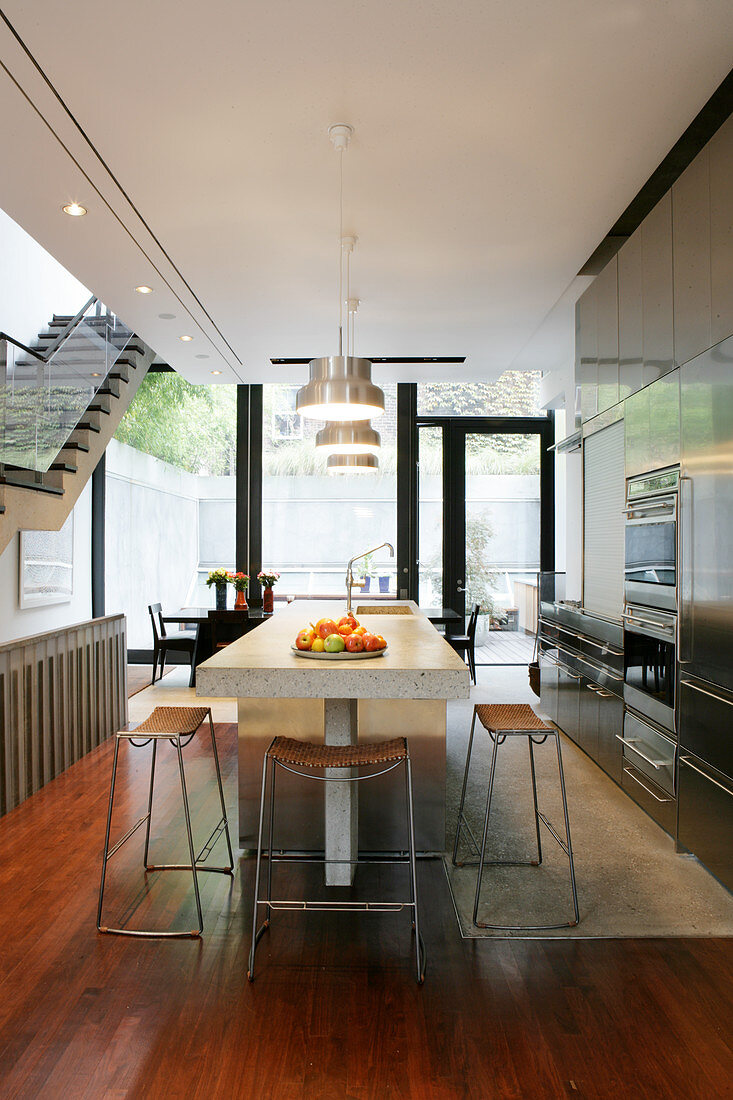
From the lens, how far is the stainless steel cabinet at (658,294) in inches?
131

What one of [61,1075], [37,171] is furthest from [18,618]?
[61,1075]

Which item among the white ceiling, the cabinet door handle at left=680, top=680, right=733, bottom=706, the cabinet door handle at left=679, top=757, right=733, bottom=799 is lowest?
the cabinet door handle at left=679, top=757, right=733, bottom=799

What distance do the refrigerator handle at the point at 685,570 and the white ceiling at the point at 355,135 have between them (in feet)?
4.86

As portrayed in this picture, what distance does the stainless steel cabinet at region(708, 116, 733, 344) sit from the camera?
8.93 feet

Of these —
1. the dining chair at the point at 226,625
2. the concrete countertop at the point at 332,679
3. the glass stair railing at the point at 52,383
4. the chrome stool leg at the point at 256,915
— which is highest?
the glass stair railing at the point at 52,383

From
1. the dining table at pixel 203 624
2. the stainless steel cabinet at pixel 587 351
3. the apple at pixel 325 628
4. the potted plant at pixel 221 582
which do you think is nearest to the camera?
the apple at pixel 325 628

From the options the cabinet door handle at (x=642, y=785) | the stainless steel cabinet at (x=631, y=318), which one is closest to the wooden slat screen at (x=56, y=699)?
the cabinet door handle at (x=642, y=785)

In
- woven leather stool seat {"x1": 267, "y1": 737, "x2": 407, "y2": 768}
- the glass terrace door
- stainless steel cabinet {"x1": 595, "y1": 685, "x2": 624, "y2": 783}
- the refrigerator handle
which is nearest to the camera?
woven leather stool seat {"x1": 267, "y1": 737, "x2": 407, "y2": 768}

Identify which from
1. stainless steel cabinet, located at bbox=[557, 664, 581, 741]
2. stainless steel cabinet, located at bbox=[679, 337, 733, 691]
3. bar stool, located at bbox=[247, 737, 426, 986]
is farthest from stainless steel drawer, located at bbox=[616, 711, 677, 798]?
bar stool, located at bbox=[247, 737, 426, 986]

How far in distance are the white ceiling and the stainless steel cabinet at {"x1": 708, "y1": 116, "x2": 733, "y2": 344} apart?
189 millimetres

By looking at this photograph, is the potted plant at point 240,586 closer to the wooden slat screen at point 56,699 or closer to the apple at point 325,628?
the wooden slat screen at point 56,699

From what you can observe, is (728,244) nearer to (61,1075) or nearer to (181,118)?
(181,118)

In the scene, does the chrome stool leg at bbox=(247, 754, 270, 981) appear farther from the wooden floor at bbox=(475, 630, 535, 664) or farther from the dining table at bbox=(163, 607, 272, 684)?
the wooden floor at bbox=(475, 630, 535, 664)

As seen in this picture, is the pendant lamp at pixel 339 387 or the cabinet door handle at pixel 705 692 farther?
the pendant lamp at pixel 339 387
